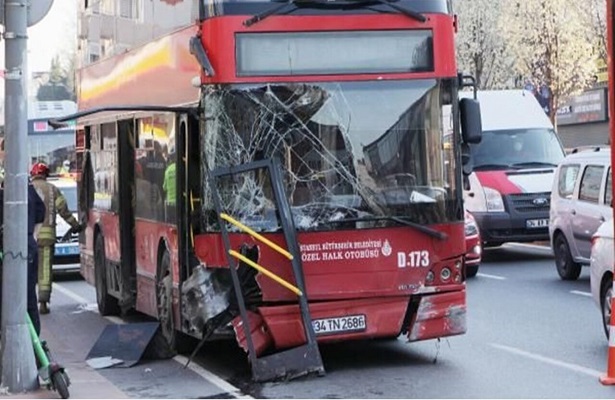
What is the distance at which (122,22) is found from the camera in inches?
552

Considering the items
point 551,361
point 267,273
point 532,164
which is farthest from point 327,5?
point 532,164

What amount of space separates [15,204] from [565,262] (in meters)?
11.0

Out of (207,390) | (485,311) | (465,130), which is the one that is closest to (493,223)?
(485,311)

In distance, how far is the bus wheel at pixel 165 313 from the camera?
11.8 metres

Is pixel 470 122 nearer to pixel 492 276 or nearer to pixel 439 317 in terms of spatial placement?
pixel 439 317

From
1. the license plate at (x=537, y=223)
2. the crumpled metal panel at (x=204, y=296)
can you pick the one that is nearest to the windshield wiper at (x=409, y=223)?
the crumpled metal panel at (x=204, y=296)

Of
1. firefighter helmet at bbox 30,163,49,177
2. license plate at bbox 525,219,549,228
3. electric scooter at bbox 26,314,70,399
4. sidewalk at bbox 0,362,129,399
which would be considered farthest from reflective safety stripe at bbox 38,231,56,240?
license plate at bbox 525,219,549,228

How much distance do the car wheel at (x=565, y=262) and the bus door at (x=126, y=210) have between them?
734 centimetres

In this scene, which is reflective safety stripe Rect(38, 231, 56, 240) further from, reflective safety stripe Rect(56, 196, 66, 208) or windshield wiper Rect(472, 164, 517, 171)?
windshield wiper Rect(472, 164, 517, 171)

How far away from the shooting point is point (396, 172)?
34.8 feet

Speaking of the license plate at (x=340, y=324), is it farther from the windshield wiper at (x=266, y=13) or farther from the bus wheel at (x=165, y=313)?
the windshield wiper at (x=266, y=13)

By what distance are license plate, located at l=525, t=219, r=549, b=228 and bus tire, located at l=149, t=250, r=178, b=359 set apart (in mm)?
10827

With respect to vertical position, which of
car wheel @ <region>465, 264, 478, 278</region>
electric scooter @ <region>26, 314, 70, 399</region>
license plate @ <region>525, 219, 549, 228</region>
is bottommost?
car wheel @ <region>465, 264, 478, 278</region>

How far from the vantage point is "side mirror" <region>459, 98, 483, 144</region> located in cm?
1098
